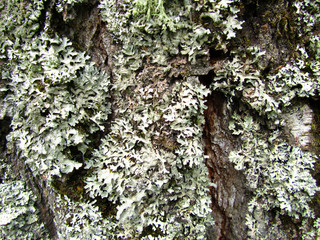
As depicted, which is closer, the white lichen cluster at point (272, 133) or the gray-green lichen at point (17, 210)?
the white lichen cluster at point (272, 133)

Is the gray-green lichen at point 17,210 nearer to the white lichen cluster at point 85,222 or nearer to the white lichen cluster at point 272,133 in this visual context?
the white lichen cluster at point 85,222

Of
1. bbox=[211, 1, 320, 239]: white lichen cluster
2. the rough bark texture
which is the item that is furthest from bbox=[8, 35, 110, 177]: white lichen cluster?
bbox=[211, 1, 320, 239]: white lichen cluster

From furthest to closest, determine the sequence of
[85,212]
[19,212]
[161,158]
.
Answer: [19,212] → [85,212] → [161,158]

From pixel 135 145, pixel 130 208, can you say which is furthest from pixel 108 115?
pixel 130 208

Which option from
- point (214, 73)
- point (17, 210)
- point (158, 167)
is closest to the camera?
point (158, 167)

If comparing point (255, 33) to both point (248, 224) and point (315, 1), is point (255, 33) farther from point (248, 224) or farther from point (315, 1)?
point (248, 224)

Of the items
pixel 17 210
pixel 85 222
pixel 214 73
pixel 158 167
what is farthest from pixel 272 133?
pixel 17 210

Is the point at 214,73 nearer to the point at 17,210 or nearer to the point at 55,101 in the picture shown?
the point at 55,101

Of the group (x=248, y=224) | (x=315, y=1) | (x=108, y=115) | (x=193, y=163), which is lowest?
(x=248, y=224)

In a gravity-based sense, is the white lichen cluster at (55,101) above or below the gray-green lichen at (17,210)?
above

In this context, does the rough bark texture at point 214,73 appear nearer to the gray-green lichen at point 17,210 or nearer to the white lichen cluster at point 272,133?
the white lichen cluster at point 272,133

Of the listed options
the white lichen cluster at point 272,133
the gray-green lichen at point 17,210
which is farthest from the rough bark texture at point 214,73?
the gray-green lichen at point 17,210
